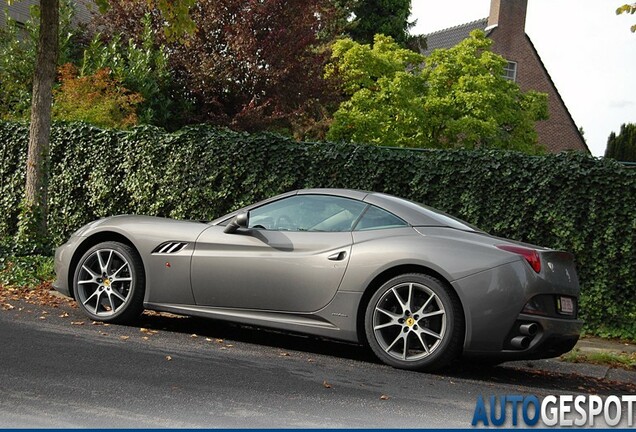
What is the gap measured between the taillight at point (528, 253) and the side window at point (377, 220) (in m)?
0.94

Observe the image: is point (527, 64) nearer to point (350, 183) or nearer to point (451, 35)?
point (451, 35)

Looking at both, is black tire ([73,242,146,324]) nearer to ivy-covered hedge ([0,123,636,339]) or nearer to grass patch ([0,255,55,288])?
grass patch ([0,255,55,288])

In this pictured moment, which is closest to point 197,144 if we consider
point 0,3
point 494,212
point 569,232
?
point 494,212

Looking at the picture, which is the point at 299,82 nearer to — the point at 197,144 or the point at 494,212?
the point at 197,144

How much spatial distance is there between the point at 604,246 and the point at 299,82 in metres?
15.0

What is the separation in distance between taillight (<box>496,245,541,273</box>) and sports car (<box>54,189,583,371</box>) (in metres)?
0.01

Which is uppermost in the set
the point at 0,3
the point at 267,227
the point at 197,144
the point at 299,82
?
the point at 0,3

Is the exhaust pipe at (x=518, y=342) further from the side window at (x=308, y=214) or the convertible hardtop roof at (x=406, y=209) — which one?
the side window at (x=308, y=214)

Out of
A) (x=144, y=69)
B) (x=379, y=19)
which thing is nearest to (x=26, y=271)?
(x=144, y=69)

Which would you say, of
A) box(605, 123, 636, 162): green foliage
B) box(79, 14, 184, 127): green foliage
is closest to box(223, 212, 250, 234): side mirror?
box(79, 14, 184, 127): green foliage

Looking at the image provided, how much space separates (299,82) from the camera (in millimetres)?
24078

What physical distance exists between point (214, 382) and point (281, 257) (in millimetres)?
1738

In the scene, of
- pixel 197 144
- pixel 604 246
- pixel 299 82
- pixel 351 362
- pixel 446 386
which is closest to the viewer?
pixel 446 386
